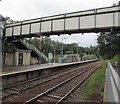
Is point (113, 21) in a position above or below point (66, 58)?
above

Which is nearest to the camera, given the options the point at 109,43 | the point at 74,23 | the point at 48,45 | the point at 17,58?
the point at 74,23

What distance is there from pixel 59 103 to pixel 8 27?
1407 centimetres

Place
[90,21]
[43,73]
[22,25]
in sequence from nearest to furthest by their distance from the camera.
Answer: [90,21]
[22,25]
[43,73]

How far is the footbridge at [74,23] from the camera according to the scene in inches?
442

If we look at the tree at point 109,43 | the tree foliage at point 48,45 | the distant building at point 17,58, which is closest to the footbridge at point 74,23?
the distant building at point 17,58

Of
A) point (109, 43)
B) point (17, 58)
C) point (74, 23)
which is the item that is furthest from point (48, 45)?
point (74, 23)

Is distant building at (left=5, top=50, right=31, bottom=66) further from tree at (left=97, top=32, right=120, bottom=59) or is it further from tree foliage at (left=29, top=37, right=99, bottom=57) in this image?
tree foliage at (left=29, top=37, right=99, bottom=57)

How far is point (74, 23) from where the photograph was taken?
12.9 metres

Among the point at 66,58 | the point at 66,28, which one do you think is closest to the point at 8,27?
the point at 66,28

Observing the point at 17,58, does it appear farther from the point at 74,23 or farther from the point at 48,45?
the point at 48,45

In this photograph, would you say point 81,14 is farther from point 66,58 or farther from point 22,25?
point 66,58

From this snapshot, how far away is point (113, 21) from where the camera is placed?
11125 mm

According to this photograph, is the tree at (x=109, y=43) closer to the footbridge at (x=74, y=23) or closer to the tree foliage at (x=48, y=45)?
the footbridge at (x=74, y=23)

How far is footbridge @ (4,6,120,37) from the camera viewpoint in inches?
442
